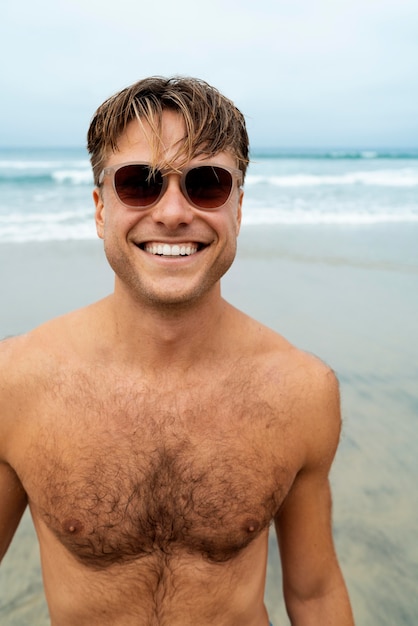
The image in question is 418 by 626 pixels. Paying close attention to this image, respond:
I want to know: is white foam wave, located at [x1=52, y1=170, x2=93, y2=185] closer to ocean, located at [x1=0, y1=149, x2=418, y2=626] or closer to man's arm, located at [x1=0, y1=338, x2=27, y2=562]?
ocean, located at [x1=0, y1=149, x2=418, y2=626]

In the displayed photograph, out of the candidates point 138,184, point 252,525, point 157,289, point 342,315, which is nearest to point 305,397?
point 252,525

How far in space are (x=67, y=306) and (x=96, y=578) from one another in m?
4.89

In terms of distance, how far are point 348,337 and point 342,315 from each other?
65 centimetres

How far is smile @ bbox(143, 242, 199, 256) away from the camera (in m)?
1.80

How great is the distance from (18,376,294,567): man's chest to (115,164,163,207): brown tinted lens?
0.63m

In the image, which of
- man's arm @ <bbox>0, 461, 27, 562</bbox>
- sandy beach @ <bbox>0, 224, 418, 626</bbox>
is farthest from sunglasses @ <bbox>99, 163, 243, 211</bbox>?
sandy beach @ <bbox>0, 224, 418, 626</bbox>

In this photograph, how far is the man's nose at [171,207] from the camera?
177 cm

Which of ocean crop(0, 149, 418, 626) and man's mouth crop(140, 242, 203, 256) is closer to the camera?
man's mouth crop(140, 242, 203, 256)

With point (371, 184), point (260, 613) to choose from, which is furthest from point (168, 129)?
point (371, 184)

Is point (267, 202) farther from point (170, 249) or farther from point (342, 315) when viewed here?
point (170, 249)

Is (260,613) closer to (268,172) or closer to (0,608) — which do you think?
(0,608)

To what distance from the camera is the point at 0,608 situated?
9.91 feet

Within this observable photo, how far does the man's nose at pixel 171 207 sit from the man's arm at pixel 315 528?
2.36 ft

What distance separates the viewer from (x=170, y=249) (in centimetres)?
180
